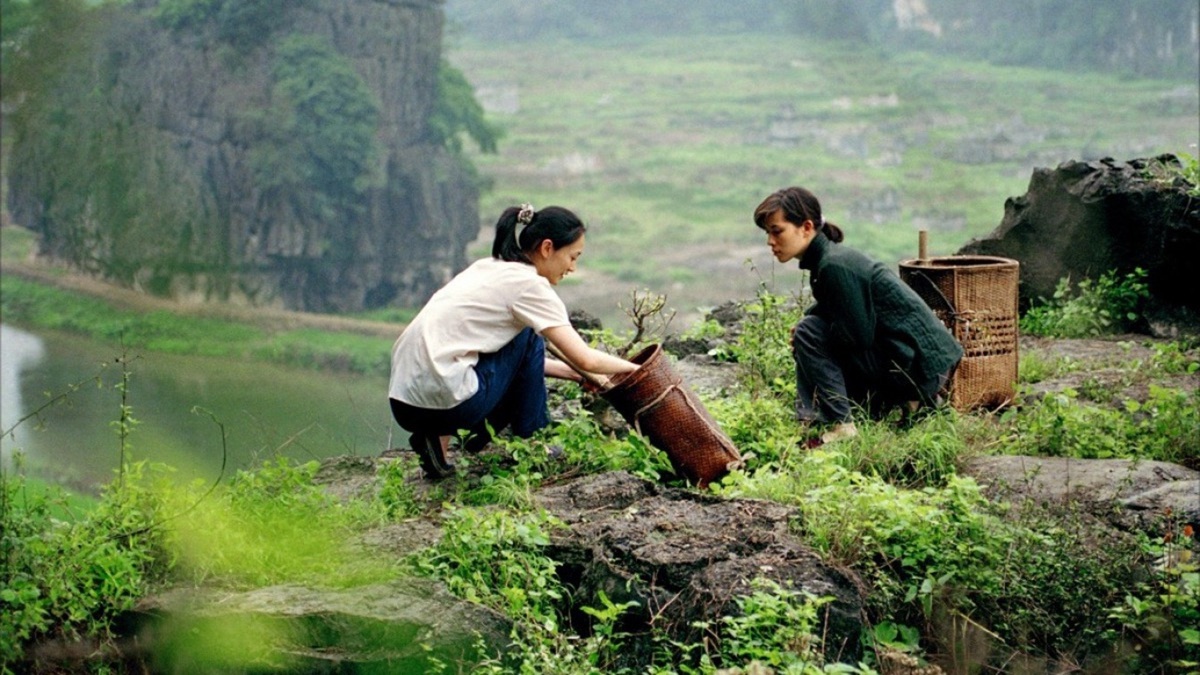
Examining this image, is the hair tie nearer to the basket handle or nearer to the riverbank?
the basket handle

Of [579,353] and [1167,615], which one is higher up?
[579,353]

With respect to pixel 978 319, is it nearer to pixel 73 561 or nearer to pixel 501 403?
pixel 501 403

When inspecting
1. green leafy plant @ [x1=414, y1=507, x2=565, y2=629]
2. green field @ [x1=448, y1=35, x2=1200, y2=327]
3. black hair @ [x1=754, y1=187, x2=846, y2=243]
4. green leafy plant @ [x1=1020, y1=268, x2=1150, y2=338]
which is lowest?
green field @ [x1=448, y1=35, x2=1200, y2=327]

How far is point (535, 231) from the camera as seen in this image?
5.02 meters

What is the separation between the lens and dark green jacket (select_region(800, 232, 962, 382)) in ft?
18.6

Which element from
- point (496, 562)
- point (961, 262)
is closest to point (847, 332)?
point (961, 262)

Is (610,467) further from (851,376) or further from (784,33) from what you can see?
(784,33)

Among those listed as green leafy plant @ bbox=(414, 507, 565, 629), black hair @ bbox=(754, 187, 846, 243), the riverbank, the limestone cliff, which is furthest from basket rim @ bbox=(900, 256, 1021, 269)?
the limestone cliff

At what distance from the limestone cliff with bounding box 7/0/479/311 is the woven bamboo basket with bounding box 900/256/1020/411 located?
119 feet

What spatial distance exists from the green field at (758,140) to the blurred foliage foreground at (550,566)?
3855cm

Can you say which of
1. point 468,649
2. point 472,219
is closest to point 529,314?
point 468,649

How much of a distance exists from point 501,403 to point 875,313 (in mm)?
1627

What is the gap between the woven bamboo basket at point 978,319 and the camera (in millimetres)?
6355

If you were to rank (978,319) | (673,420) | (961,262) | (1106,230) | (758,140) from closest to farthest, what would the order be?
(673,420), (978,319), (961,262), (1106,230), (758,140)
